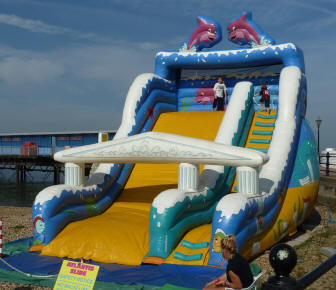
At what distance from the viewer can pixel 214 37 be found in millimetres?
12852

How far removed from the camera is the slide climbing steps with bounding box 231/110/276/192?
9.53m

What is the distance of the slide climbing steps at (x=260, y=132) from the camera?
9531mm

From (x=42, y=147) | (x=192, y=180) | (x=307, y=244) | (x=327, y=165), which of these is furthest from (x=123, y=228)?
(x=42, y=147)

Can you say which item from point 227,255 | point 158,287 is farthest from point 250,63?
point 227,255

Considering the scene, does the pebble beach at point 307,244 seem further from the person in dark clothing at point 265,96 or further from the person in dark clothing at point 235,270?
the person in dark clothing at point 265,96

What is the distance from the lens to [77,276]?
14.2 ft

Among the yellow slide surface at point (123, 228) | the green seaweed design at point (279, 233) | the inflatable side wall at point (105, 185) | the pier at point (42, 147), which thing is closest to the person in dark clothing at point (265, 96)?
the yellow slide surface at point (123, 228)

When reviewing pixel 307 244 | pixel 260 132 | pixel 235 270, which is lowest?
pixel 307 244

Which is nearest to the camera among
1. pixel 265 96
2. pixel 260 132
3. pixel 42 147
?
pixel 260 132

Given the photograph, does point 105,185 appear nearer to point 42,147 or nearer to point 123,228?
point 123,228

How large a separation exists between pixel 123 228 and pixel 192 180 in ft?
4.65

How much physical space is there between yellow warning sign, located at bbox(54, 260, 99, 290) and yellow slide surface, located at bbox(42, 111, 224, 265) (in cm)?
221

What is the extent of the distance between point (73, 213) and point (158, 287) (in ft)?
9.65

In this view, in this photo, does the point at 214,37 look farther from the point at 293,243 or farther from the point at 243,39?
the point at 293,243
